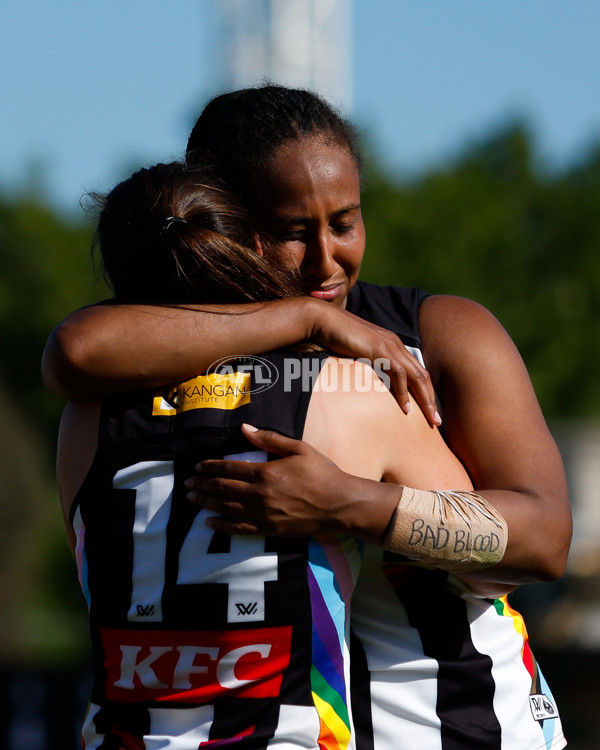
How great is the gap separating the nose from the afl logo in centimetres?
52

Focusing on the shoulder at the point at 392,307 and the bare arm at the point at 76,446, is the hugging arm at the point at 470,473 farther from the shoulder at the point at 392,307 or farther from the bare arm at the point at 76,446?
the bare arm at the point at 76,446

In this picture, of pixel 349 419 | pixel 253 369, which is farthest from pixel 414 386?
pixel 253 369

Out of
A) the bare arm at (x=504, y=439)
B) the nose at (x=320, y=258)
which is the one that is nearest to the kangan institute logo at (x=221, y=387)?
the bare arm at (x=504, y=439)

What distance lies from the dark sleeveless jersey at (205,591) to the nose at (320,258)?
0.51m

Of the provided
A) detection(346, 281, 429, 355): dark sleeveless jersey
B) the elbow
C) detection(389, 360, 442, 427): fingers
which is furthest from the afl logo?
the elbow

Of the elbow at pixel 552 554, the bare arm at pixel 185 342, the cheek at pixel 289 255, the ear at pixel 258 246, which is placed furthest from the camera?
the cheek at pixel 289 255

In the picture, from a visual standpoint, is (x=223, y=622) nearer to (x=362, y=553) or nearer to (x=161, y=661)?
(x=161, y=661)

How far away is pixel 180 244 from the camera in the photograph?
1970 mm

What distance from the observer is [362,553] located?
2.01 metres

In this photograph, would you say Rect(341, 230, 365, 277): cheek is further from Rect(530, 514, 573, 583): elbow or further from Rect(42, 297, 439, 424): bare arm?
Rect(530, 514, 573, 583): elbow

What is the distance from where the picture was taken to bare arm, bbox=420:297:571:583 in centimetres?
201

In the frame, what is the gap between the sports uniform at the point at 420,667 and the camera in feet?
6.80

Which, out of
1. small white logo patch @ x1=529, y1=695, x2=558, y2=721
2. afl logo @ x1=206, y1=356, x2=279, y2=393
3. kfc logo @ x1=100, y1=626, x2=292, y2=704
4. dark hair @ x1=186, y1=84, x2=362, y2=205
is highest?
dark hair @ x1=186, y1=84, x2=362, y2=205

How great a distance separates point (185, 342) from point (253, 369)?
0.13 metres
